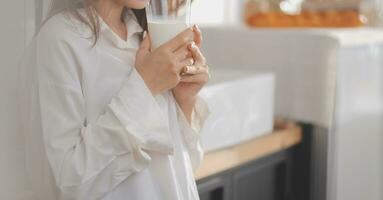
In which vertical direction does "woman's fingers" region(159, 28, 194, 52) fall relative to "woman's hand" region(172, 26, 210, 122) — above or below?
above

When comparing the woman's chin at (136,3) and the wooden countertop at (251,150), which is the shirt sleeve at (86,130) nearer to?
the woman's chin at (136,3)

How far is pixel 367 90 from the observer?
1.71 meters

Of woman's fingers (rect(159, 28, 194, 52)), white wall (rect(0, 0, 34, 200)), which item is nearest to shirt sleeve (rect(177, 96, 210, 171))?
woman's fingers (rect(159, 28, 194, 52))

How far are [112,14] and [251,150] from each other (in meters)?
0.68

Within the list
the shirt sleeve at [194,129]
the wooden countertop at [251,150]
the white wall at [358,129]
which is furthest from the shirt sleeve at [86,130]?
the white wall at [358,129]

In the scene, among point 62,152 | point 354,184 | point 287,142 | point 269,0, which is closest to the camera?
point 62,152

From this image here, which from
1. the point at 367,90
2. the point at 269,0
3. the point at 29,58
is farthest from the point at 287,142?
the point at 29,58

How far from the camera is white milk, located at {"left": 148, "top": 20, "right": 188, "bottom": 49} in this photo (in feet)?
2.52

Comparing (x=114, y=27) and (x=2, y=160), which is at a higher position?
(x=114, y=27)

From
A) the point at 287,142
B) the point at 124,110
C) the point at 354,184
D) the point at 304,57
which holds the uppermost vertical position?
the point at 124,110

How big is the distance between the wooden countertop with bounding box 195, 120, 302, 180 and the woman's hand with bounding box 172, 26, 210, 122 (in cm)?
36

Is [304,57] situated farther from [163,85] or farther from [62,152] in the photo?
[62,152]

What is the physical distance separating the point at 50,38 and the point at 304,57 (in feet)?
3.17

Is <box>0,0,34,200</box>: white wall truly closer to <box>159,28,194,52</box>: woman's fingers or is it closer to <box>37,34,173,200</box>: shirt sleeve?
<box>37,34,173,200</box>: shirt sleeve
